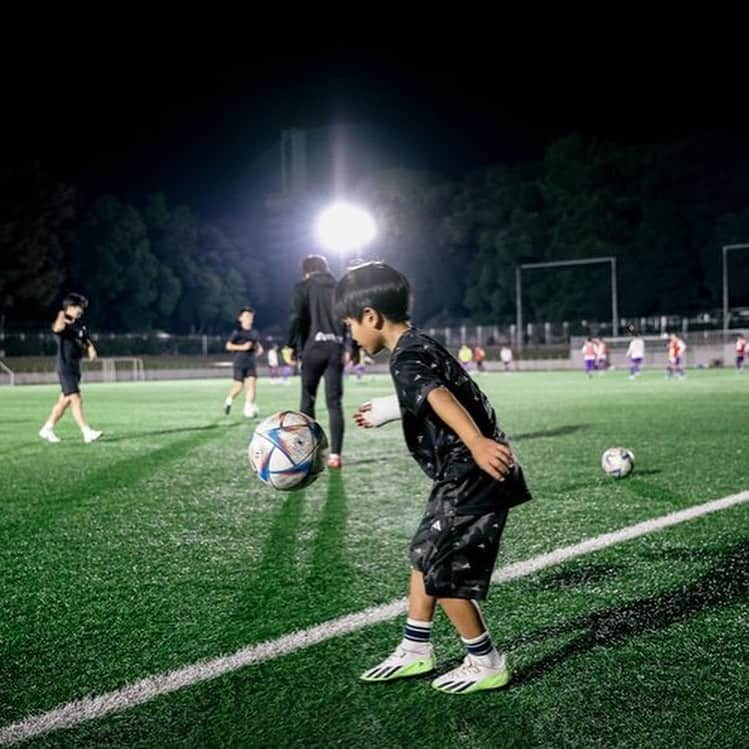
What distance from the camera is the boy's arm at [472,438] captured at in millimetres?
3066

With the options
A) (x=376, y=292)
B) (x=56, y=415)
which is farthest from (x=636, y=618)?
(x=56, y=415)

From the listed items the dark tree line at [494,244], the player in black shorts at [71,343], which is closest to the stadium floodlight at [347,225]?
the dark tree line at [494,244]

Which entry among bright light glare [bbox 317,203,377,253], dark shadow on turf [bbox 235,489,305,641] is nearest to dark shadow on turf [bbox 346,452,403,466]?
dark shadow on turf [bbox 235,489,305,641]

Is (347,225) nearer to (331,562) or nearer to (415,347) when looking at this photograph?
(331,562)

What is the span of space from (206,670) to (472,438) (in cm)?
142

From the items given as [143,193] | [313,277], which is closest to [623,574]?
[313,277]

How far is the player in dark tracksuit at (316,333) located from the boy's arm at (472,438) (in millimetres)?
5909

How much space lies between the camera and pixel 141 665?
11.6 feet

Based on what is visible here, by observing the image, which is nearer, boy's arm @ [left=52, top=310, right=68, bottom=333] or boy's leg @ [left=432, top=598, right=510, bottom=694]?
boy's leg @ [left=432, top=598, right=510, bottom=694]

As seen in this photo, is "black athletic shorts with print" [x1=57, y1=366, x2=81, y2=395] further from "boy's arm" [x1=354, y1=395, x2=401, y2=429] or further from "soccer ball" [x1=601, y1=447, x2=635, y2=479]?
"boy's arm" [x1=354, y1=395, x2=401, y2=429]

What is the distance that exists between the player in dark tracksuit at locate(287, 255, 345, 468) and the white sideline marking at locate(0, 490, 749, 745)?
169 inches

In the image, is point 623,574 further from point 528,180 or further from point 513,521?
point 528,180

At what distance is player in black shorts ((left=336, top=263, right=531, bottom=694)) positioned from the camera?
319 centimetres

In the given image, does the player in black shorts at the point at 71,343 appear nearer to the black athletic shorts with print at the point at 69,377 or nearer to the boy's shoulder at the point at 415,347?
the black athletic shorts with print at the point at 69,377
